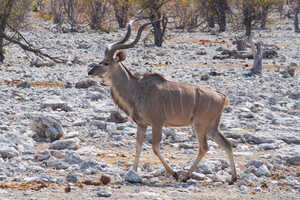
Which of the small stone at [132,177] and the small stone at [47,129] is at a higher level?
the small stone at [47,129]

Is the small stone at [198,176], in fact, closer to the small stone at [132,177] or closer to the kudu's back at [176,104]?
the kudu's back at [176,104]

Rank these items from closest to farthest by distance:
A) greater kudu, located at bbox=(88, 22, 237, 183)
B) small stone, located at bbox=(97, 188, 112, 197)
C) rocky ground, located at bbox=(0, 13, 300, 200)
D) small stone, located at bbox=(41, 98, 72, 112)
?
small stone, located at bbox=(97, 188, 112, 197) → rocky ground, located at bbox=(0, 13, 300, 200) → greater kudu, located at bbox=(88, 22, 237, 183) → small stone, located at bbox=(41, 98, 72, 112)

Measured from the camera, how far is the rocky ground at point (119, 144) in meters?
6.51

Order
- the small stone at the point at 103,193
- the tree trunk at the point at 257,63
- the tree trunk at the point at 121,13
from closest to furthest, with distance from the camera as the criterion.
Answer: the small stone at the point at 103,193 → the tree trunk at the point at 257,63 → the tree trunk at the point at 121,13

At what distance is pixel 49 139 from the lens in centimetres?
892

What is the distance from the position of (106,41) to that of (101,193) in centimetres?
2375

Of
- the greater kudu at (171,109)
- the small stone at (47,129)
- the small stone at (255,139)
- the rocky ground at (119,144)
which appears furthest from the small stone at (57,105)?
the greater kudu at (171,109)

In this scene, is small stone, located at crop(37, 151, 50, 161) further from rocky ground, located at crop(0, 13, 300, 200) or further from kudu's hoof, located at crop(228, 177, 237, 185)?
kudu's hoof, located at crop(228, 177, 237, 185)

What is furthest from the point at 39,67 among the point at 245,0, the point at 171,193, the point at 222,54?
the point at 245,0

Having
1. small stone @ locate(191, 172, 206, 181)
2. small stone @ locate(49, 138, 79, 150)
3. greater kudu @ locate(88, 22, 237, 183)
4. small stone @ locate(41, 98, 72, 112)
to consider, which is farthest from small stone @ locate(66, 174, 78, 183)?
small stone @ locate(41, 98, 72, 112)

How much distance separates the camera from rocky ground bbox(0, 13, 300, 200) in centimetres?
651

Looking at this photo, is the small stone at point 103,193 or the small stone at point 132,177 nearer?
the small stone at point 103,193

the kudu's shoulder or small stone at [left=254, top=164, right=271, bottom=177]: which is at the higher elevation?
the kudu's shoulder

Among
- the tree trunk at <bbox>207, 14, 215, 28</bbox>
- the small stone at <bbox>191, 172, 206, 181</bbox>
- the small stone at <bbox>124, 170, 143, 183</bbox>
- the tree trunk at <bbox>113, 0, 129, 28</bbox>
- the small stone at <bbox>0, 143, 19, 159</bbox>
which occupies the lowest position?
the small stone at <bbox>191, 172, 206, 181</bbox>
